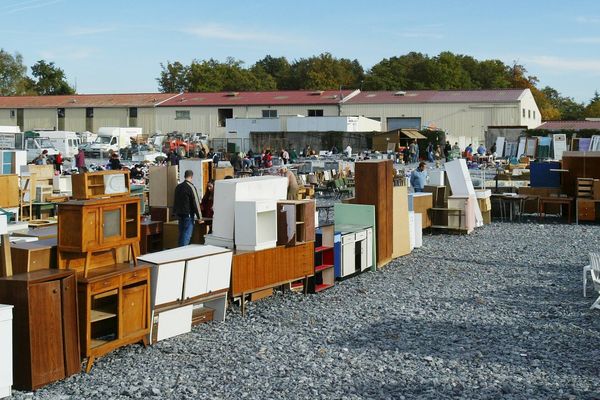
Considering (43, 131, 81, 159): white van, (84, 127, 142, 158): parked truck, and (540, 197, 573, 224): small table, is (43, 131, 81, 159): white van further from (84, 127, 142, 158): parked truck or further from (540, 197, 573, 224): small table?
(540, 197, 573, 224): small table

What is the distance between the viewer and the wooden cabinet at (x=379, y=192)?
13.9 metres

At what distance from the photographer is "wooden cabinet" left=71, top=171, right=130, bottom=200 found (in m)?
→ 8.36

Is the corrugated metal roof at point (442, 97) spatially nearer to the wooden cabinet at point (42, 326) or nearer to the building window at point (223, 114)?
the building window at point (223, 114)

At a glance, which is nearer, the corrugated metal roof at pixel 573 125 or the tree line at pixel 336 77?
the corrugated metal roof at pixel 573 125

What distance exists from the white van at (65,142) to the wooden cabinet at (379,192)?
34.2m

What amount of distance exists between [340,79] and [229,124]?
34507mm

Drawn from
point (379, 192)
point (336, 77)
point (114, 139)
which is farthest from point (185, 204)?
point (336, 77)

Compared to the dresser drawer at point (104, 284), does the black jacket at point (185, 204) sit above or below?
above

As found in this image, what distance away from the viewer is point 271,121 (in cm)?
5044

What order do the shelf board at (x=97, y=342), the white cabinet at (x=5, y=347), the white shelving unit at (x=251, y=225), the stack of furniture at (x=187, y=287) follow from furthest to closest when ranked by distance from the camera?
the white shelving unit at (x=251, y=225) → the stack of furniture at (x=187, y=287) → the shelf board at (x=97, y=342) → the white cabinet at (x=5, y=347)

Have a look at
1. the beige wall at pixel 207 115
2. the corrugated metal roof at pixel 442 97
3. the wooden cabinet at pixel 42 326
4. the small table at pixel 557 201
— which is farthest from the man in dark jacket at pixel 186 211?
the beige wall at pixel 207 115

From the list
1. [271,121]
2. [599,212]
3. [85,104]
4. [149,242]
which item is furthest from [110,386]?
[85,104]

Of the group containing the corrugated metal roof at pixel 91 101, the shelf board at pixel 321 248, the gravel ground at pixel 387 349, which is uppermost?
the corrugated metal roof at pixel 91 101

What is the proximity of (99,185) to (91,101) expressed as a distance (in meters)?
57.1
